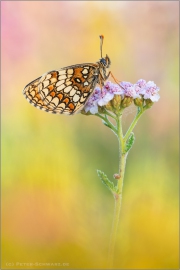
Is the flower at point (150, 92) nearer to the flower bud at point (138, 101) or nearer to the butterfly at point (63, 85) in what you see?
the flower bud at point (138, 101)

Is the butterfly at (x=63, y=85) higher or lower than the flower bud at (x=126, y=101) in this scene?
higher

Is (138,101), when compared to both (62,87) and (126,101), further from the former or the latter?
(62,87)

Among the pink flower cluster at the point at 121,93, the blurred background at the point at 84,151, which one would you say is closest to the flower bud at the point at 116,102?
the pink flower cluster at the point at 121,93

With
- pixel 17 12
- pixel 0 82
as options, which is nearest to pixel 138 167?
pixel 0 82

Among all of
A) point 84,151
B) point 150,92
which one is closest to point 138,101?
point 150,92

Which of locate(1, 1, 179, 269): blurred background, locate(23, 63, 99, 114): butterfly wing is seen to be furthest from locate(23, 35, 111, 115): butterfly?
locate(1, 1, 179, 269): blurred background

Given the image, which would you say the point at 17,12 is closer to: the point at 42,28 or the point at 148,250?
the point at 42,28
